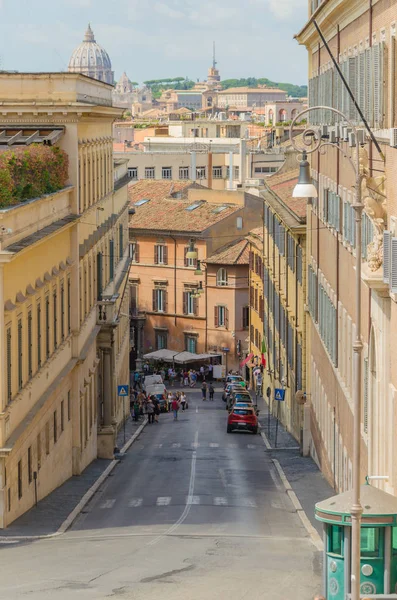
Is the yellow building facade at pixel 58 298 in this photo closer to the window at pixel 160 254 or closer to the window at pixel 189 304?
the window at pixel 189 304

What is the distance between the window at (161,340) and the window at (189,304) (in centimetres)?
298

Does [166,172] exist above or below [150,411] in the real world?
→ above

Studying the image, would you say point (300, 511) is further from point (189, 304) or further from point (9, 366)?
point (189, 304)

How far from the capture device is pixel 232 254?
99.1m

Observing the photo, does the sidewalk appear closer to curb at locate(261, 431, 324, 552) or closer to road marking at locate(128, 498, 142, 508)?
curb at locate(261, 431, 324, 552)

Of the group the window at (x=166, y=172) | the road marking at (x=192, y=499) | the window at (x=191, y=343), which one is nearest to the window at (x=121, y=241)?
the road marking at (x=192, y=499)

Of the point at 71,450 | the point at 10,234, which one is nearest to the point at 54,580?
the point at 10,234

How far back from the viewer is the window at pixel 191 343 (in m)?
103

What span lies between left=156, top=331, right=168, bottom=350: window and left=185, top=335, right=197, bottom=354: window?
2.20 m

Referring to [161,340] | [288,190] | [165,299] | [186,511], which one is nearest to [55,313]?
[186,511]

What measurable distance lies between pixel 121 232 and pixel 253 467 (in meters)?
24.1

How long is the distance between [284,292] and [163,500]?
2581cm

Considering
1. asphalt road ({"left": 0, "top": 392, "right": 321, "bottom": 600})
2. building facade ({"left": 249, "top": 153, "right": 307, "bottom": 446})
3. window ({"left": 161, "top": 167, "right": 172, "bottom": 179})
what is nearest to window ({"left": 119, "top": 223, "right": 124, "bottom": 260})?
building facade ({"left": 249, "top": 153, "right": 307, "bottom": 446})

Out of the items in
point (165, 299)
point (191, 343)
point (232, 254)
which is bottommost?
point (191, 343)
